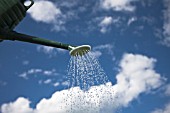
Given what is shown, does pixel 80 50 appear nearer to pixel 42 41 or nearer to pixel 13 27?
pixel 42 41

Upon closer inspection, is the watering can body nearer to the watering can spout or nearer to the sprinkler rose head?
the watering can spout

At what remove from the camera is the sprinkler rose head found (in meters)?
18.4

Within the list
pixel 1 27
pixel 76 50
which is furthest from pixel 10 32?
pixel 76 50

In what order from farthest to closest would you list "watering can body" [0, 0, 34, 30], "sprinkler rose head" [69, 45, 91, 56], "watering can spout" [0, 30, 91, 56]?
1. "watering can body" [0, 0, 34, 30]
2. "watering can spout" [0, 30, 91, 56]
3. "sprinkler rose head" [69, 45, 91, 56]

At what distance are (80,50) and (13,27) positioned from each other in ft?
12.9

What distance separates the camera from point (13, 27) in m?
20.3

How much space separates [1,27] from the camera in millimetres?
19484

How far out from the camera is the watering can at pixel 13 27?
18641 mm

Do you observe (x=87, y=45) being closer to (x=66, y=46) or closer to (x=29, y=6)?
(x=66, y=46)

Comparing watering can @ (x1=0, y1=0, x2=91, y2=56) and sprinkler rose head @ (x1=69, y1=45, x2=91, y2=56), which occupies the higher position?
watering can @ (x1=0, y1=0, x2=91, y2=56)

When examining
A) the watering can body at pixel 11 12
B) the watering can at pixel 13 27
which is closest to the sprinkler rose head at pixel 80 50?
the watering can at pixel 13 27

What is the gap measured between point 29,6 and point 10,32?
1910 millimetres

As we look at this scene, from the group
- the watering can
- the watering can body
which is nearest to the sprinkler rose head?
the watering can

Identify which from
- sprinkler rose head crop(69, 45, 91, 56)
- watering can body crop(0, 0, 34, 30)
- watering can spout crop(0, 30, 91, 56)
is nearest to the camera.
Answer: sprinkler rose head crop(69, 45, 91, 56)
